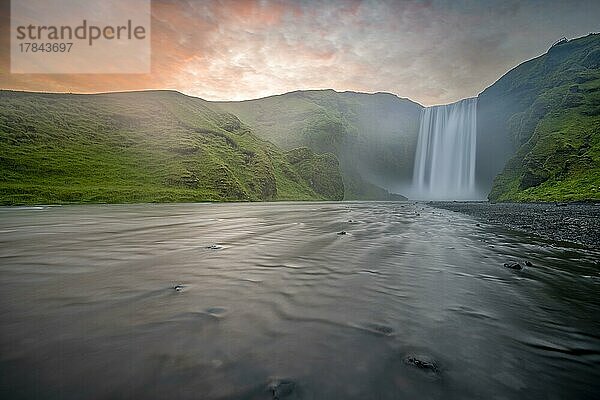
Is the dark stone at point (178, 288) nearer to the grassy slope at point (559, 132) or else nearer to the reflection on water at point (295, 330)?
the reflection on water at point (295, 330)

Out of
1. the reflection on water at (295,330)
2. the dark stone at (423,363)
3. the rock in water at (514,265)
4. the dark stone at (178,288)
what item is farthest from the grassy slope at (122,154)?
the rock in water at (514,265)

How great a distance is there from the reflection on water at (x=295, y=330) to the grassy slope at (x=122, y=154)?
88023 mm

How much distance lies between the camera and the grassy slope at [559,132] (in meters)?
77.0

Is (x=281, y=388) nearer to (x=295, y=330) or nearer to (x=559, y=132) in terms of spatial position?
(x=295, y=330)

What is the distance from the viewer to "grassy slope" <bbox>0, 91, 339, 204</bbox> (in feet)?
294

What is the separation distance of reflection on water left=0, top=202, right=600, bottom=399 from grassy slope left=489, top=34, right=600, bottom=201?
73.2 m

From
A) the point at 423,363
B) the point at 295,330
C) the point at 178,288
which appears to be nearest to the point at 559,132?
the point at 423,363

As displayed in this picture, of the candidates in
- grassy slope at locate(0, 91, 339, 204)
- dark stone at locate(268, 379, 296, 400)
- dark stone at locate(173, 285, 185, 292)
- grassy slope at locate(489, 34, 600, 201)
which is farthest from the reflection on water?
grassy slope at locate(0, 91, 339, 204)

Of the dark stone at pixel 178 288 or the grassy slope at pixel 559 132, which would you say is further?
the grassy slope at pixel 559 132

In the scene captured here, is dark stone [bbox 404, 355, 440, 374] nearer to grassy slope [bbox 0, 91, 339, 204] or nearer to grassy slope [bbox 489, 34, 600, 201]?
grassy slope [bbox 489, 34, 600, 201]

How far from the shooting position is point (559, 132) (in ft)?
312

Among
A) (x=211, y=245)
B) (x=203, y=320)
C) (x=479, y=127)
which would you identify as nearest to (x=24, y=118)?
(x=211, y=245)

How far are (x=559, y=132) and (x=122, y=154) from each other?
537 feet

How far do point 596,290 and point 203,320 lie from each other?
8.70 metres
